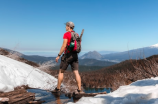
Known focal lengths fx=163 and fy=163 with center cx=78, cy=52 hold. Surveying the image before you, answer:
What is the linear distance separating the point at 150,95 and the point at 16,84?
517 cm

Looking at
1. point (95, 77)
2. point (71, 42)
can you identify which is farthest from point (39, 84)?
point (95, 77)

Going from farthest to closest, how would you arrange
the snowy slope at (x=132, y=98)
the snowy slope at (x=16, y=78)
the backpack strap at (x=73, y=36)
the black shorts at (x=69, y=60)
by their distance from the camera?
the snowy slope at (x=16, y=78)
the black shorts at (x=69, y=60)
the backpack strap at (x=73, y=36)
the snowy slope at (x=132, y=98)

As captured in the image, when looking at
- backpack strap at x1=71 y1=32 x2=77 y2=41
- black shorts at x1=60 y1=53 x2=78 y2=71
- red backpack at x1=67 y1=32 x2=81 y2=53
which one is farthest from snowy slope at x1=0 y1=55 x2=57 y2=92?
backpack strap at x1=71 y1=32 x2=77 y2=41

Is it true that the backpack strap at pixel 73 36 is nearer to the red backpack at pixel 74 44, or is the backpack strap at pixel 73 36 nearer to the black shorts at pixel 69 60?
the red backpack at pixel 74 44

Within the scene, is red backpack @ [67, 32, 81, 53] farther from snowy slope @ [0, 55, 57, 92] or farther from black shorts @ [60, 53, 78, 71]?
snowy slope @ [0, 55, 57, 92]

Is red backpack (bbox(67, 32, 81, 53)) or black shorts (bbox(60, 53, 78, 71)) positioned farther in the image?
black shorts (bbox(60, 53, 78, 71))

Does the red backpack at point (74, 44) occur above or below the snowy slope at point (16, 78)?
above

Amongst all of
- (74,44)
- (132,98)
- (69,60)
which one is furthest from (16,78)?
(132,98)

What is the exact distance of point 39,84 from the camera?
7.93 meters

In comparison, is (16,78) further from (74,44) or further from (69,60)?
(74,44)

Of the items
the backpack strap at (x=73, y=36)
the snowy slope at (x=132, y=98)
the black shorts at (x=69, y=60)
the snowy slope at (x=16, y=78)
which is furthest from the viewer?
the snowy slope at (x=16, y=78)

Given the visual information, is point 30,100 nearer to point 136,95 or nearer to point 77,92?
point 77,92

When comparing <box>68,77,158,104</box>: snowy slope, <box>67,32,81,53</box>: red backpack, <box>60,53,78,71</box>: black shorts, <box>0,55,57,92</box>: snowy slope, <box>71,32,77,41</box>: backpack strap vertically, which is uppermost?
<box>71,32,77,41</box>: backpack strap

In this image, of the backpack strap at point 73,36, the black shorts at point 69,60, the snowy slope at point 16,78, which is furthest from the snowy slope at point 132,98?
the snowy slope at point 16,78
